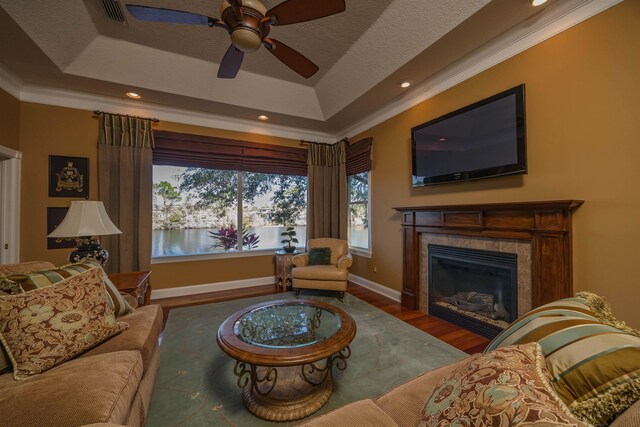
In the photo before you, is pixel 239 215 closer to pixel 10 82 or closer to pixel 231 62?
pixel 231 62

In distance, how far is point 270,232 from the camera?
14.9 ft

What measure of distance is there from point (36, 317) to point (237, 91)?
316 centimetres

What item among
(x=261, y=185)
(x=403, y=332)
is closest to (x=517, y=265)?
(x=403, y=332)

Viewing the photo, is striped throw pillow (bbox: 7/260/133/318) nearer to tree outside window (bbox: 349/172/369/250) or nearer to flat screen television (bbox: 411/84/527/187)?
flat screen television (bbox: 411/84/527/187)

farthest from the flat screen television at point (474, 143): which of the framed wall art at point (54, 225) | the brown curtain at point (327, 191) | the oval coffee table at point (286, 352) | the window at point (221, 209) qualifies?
the framed wall art at point (54, 225)

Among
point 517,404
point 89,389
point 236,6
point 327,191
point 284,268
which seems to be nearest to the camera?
point 517,404

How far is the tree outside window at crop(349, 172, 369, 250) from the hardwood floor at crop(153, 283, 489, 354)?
0.80 metres

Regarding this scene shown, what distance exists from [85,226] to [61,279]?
781mm

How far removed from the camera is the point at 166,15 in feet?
5.67

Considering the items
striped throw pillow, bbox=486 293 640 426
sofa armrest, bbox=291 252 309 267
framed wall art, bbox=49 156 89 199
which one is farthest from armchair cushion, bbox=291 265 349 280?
framed wall art, bbox=49 156 89 199

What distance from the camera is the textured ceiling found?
2162 millimetres

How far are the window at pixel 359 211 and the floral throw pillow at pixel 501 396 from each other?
Answer: 3.48 m

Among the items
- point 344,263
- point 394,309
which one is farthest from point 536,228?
point 344,263

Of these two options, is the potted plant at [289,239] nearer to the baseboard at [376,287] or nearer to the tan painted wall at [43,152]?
the baseboard at [376,287]
